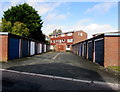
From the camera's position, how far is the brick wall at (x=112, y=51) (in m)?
9.59

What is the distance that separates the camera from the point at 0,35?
39.0ft

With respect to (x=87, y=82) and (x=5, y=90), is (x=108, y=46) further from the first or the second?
(x=5, y=90)

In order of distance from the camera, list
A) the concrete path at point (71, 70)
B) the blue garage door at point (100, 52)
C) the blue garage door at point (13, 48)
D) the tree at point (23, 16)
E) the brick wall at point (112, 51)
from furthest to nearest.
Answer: the tree at point (23, 16), the blue garage door at point (13, 48), the blue garage door at point (100, 52), the brick wall at point (112, 51), the concrete path at point (71, 70)

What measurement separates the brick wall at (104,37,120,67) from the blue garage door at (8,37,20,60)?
35.5ft

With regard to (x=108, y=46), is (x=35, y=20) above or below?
above

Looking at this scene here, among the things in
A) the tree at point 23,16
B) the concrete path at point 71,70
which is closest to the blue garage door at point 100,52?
the concrete path at point 71,70

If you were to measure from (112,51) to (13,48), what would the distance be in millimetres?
11645

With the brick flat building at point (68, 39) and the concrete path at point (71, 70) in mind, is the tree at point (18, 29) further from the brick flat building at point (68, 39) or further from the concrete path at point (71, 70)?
the brick flat building at point (68, 39)

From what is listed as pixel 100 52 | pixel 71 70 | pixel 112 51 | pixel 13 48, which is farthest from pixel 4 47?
pixel 112 51

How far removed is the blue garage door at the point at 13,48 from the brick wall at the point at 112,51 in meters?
10.8

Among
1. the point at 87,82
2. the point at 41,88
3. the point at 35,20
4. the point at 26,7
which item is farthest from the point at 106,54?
the point at 26,7

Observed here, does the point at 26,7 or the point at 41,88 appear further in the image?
the point at 26,7

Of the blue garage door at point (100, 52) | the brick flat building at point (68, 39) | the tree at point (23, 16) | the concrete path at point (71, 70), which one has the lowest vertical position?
the concrete path at point (71, 70)

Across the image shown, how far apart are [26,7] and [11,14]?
5.12 metres
